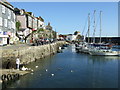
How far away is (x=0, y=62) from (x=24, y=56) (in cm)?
735

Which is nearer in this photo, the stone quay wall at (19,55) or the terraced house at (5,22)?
the stone quay wall at (19,55)

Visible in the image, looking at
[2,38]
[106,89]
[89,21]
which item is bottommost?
[106,89]

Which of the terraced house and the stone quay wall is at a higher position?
the terraced house

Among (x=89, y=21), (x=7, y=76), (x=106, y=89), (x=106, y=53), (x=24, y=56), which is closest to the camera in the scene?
(x=106, y=89)

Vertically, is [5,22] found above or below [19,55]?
above

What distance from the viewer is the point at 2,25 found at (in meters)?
44.6

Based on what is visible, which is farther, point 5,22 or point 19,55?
point 5,22

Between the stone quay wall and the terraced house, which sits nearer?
the stone quay wall

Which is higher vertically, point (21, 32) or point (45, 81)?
point (21, 32)

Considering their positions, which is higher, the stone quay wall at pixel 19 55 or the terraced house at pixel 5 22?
the terraced house at pixel 5 22

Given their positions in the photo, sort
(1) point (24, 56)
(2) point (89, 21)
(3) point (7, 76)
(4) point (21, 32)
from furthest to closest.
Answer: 1. (2) point (89, 21)
2. (4) point (21, 32)
3. (1) point (24, 56)
4. (3) point (7, 76)

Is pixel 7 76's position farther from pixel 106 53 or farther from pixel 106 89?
pixel 106 53

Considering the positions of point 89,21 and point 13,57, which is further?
point 89,21

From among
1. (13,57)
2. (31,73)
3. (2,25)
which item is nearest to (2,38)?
(2,25)
